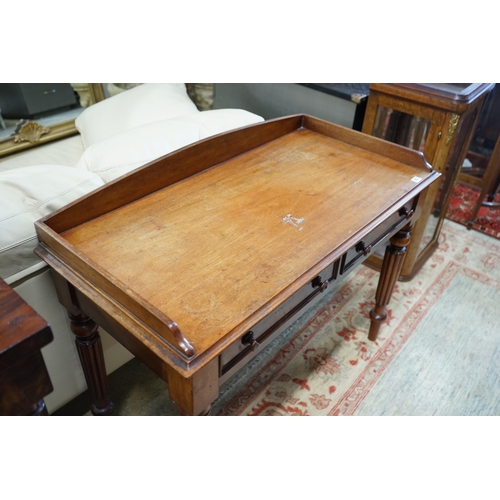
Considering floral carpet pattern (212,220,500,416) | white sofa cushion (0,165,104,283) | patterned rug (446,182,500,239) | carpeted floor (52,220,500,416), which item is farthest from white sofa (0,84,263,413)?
patterned rug (446,182,500,239)

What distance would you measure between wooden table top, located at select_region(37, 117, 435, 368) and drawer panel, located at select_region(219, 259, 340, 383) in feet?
0.21

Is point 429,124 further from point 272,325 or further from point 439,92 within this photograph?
point 272,325

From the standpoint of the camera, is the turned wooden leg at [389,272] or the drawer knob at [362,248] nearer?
the drawer knob at [362,248]

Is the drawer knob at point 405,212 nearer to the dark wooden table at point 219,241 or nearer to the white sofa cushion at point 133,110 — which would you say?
the dark wooden table at point 219,241

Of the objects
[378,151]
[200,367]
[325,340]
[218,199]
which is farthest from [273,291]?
[325,340]

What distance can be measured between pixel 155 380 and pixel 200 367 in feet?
2.81

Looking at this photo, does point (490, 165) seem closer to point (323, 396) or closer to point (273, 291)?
point (323, 396)

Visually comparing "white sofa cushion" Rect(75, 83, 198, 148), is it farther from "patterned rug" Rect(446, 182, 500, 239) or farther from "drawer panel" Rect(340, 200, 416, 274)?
"patterned rug" Rect(446, 182, 500, 239)

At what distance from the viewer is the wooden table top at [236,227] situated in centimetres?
88

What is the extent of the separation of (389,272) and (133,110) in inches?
42.9

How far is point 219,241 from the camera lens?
3.43ft

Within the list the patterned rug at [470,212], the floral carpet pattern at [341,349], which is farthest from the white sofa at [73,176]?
the patterned rug at [470,212]

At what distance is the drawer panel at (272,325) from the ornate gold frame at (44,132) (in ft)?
4.72

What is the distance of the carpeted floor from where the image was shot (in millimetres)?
1506
